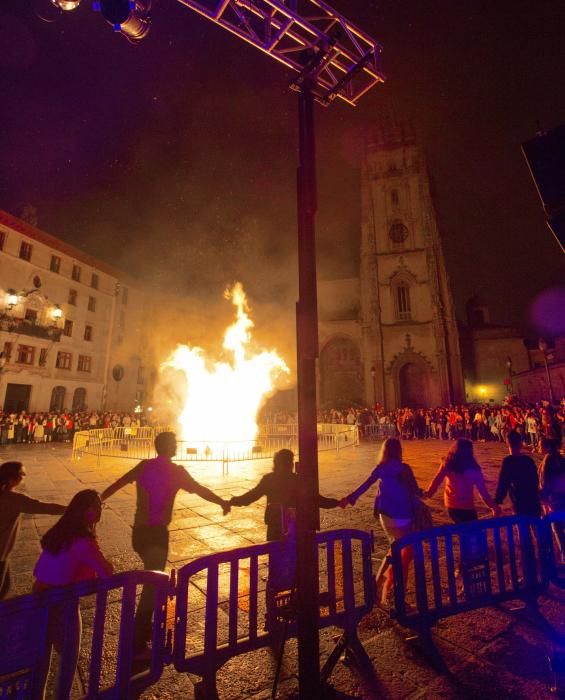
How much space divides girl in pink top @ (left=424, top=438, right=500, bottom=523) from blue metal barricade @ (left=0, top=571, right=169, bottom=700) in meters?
3.58

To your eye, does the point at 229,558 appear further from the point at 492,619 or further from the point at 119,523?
the point at 119,523

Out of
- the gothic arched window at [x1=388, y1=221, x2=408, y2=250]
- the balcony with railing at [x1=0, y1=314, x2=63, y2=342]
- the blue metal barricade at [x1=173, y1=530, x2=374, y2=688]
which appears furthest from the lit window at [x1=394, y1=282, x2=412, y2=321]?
the blue metal barricade at [x1=173, y1=530, x2=374, y2=688]

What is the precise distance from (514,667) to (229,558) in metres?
2.53

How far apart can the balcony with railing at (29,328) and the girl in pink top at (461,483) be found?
94.0 ft

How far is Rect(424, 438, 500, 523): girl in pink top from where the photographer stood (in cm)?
450

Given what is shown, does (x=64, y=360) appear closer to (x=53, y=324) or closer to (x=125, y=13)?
(x=53, y=324)

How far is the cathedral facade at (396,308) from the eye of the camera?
32.3 metres

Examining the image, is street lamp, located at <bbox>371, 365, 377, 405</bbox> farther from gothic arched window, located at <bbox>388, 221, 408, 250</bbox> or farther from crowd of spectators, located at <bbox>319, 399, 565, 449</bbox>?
gothic arched window, located at <bbox>388, 221, 408, 250</bbox>

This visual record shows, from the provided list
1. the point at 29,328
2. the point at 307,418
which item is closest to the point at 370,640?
the point at 307,418

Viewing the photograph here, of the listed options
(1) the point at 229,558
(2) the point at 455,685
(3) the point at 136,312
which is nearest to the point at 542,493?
(2) the point at 455,685

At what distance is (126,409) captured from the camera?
37469 millimetres

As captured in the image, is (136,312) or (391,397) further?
(136,312)

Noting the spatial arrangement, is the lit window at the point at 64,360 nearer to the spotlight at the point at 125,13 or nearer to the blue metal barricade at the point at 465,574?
the spotlight at the point at 125,13

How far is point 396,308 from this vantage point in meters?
34.6
